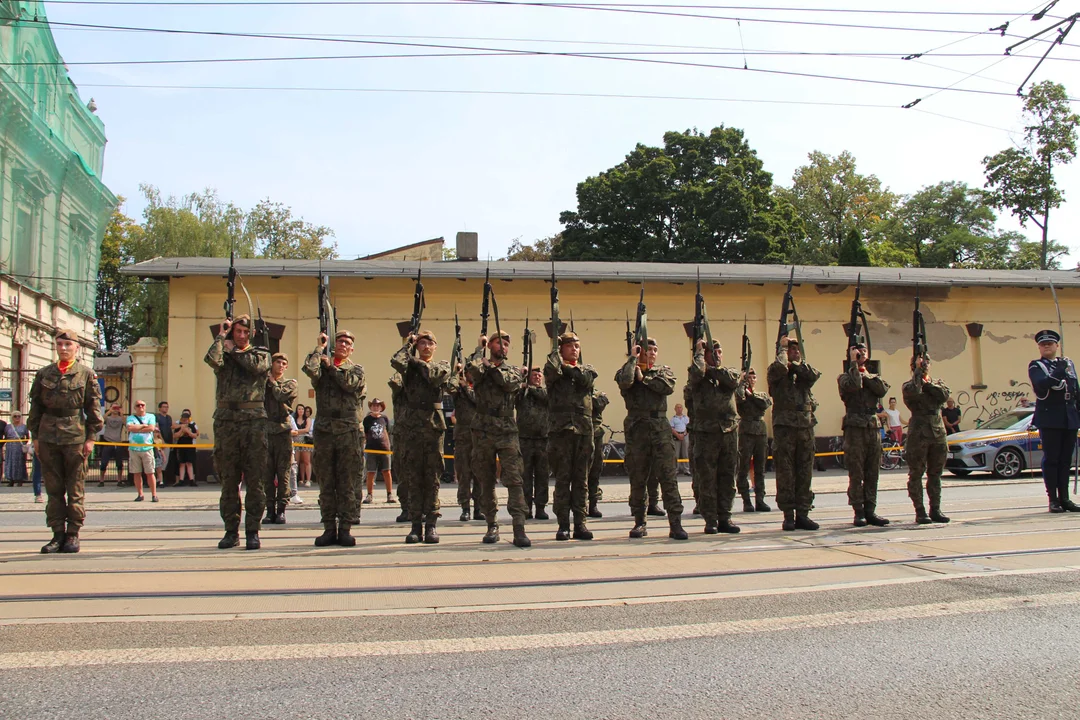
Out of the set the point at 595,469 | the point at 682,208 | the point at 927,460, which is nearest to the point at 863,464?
the point at 927,460

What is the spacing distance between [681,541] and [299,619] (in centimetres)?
404

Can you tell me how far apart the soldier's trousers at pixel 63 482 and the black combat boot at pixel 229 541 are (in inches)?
46.3

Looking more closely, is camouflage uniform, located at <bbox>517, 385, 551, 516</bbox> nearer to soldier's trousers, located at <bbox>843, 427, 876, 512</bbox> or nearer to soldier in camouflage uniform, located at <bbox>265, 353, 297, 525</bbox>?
soldier in camouflage uniform, located at <bbox>265, 353, 297, 525</bbox>

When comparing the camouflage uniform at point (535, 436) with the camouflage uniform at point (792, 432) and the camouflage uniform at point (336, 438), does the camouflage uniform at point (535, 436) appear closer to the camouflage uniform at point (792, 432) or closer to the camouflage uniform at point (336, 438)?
the camouflage uniform at point (336, 438)

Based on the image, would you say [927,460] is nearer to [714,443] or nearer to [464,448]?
[714,443]

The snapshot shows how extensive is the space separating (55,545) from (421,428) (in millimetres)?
3326

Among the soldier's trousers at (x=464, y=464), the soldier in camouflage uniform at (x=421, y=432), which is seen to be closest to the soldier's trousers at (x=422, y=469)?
the soldier in camouflage uniform at (x=421, y=432)

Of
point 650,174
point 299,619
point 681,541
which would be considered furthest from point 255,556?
point 650,174

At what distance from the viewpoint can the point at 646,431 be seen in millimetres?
8273

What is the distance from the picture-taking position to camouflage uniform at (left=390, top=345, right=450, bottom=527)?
7.91 meters

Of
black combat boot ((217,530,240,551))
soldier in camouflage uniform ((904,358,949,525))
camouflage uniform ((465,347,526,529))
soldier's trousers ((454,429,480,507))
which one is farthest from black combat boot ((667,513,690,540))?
black combat boot ((217,530,240,551))

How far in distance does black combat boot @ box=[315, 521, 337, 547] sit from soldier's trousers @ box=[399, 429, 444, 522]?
735 millimetres

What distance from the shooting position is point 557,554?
7043mm

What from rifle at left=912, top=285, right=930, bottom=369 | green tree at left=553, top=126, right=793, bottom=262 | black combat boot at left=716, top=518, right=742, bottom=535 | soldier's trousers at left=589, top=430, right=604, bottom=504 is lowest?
black combat boot at left=716, top=518, right=742, bottom=535
